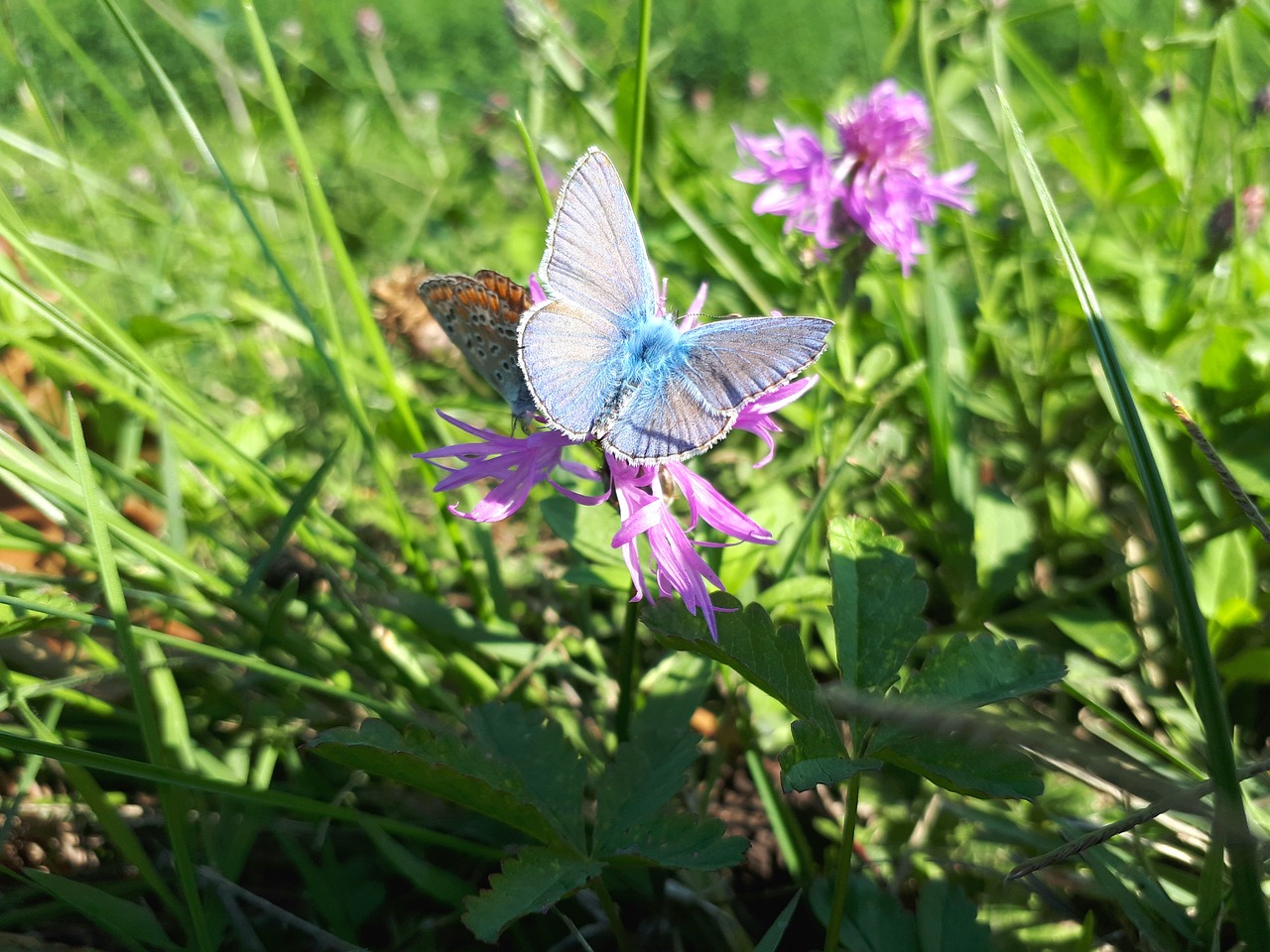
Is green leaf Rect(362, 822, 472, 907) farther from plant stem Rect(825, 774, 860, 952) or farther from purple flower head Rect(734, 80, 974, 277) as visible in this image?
purple flower head Rect(734, 80, 974, 277)

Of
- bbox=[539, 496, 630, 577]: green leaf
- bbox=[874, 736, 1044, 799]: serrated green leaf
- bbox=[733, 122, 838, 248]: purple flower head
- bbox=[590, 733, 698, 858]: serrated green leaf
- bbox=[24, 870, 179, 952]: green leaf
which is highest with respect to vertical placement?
bbox=[733, 122, 838, 248]: purple flower head

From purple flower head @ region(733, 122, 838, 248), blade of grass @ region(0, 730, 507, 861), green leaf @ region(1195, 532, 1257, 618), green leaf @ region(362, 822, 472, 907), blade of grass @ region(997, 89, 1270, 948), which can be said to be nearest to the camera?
blade of grass @ region(997, 89, 1270, 948)

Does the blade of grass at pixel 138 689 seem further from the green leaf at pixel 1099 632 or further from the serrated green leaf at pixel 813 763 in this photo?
the green leaf at pixel 1099 632

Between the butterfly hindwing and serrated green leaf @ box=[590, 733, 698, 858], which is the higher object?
the butterfly hindwing

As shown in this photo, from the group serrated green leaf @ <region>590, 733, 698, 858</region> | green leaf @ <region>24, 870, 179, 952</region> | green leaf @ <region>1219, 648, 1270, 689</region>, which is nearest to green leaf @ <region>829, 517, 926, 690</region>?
serrated green leaf @ <region>590, 733, 698, 858</region>

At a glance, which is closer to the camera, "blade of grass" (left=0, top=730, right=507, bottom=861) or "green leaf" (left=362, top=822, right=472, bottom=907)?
"blade of grass" (left=0, top=730, right=507, bottom=861)

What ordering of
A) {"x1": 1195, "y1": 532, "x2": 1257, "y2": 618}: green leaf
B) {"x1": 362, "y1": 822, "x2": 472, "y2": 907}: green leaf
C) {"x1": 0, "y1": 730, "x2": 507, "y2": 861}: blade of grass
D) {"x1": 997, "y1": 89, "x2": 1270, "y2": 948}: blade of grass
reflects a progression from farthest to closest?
1. {"x1": 1195, "y1": 532, "x2": 1257, "y2": 618}: green leaf
2. {"x1": 362, "y1": 822, "x2": 472, "y2": 907}: green leaf
3. {"x1": 0, "y1": 730, "x2": 507, "y2": 861}: blade of grass
4. {"x1": 997, "y1": 89, "x2": 1270, "y2": 948}: blade of grass

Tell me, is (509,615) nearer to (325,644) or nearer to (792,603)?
(325,644)
